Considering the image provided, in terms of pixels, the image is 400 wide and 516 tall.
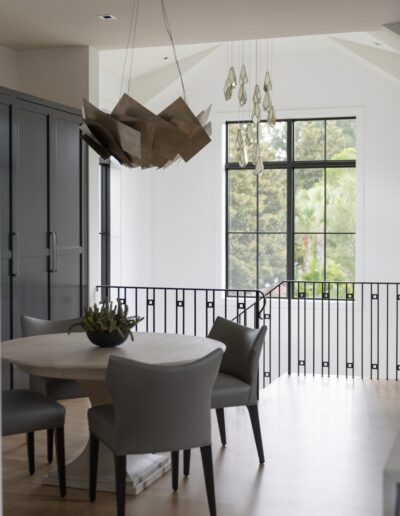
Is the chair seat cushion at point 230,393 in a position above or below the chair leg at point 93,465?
above

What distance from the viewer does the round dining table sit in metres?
3.76

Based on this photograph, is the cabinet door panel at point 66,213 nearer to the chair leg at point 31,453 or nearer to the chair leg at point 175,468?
the chair leg at point 31,453

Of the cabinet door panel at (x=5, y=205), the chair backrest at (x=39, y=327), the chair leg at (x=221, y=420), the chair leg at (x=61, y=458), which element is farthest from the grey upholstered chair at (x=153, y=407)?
the cabinet door panel at (x=5, y=205)

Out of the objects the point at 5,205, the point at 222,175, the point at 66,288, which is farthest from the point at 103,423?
the point at 222,175

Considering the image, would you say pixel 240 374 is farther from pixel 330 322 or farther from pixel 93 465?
pixel 330 322

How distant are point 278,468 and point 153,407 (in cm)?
137

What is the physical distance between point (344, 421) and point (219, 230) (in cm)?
437

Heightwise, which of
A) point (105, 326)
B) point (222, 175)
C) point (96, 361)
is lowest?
point (96, 361)

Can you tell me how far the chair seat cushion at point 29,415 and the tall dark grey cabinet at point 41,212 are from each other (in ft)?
5.41

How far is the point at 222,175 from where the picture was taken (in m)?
9.63

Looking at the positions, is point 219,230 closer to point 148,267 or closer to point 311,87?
point 148,267

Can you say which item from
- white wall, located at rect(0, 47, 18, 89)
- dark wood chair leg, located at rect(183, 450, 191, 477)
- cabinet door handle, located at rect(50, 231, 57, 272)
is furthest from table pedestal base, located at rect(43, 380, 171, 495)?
white wall, located at rect(0, 47, 18, 89)

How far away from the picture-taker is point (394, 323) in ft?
29.7

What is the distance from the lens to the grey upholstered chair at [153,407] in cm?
343
